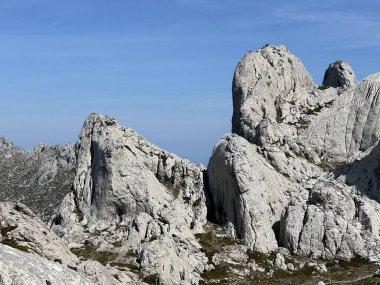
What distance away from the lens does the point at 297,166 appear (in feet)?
365

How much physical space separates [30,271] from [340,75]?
14464 cm

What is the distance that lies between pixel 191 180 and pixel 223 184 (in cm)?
744

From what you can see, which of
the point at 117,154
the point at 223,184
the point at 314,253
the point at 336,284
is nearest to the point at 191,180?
the point at 223,184

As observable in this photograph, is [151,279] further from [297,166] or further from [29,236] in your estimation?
[297,166]

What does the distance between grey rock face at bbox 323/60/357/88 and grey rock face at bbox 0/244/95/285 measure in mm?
138187

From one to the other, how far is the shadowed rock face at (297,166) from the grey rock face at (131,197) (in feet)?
23.1

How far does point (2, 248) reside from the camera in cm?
3728

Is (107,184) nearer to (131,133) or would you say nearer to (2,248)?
(131,133)

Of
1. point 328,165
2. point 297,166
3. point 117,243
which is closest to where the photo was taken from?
point 117,243

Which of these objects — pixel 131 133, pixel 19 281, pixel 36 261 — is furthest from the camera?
pixel 131 133

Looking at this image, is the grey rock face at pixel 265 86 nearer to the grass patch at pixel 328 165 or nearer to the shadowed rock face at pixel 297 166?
the shadowed rock face at pixel 297 166

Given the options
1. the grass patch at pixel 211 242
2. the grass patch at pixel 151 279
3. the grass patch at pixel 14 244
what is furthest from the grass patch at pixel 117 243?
the grass patch at pixel 14 244

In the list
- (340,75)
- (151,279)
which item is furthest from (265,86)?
(151,279)

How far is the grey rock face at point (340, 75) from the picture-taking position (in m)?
163
